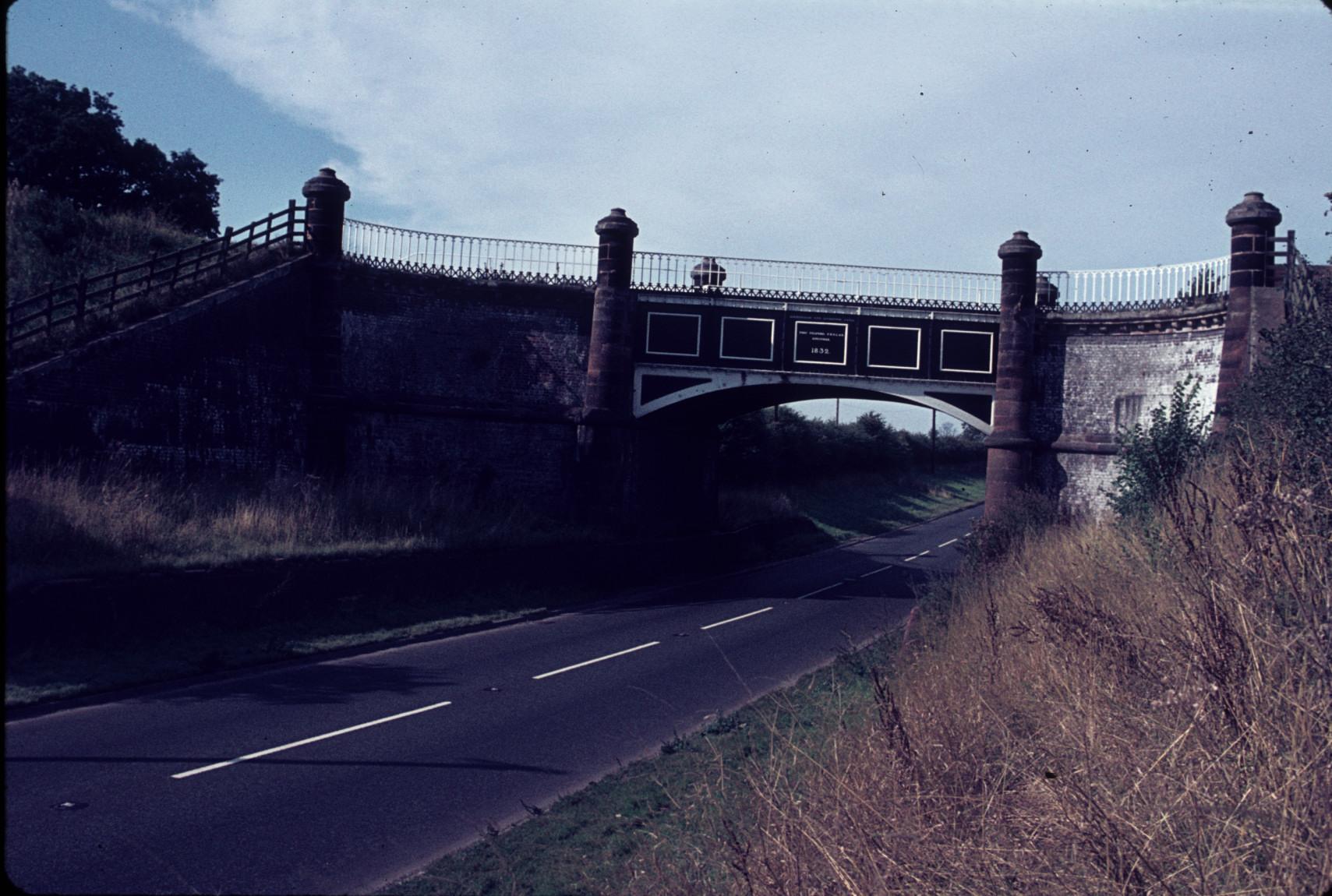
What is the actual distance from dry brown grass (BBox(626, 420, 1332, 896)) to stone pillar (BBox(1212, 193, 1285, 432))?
14.0 metres

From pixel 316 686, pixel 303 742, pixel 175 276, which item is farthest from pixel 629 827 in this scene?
pixel 175 276

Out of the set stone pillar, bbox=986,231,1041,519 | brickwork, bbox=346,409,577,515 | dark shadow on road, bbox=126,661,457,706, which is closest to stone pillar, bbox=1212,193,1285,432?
stone pillar, bbox=986,231,1041,519

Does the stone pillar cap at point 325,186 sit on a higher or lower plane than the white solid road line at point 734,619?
higher

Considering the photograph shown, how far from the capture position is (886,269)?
80.1ft

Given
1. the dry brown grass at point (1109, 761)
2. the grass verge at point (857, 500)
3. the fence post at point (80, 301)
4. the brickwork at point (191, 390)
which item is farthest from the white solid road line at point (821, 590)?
the fence post at point (80, 301)

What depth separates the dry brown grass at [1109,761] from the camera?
3.83 meters

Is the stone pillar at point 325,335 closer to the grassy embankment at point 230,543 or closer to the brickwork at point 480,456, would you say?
the brickwork at point 480,456

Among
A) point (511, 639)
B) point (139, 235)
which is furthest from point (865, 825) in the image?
point (139, 235)

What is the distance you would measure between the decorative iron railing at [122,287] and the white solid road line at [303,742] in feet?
29.8

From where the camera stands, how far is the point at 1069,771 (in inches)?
175

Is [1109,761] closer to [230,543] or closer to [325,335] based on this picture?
[230,543]

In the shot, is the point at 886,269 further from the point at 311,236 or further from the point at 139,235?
the point at 139,235

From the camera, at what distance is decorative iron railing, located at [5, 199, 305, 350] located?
1600 centimetres

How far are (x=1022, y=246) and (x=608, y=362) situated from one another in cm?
1058
